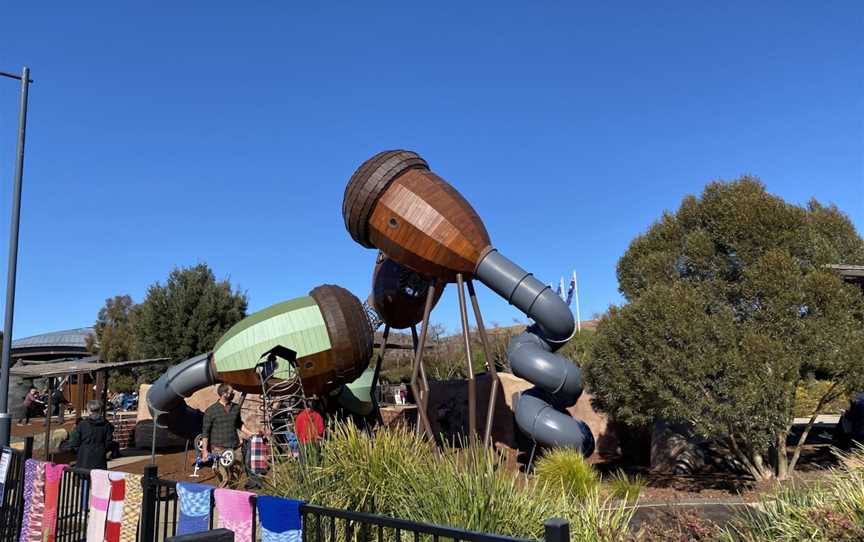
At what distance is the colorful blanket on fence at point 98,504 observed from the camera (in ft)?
15.7

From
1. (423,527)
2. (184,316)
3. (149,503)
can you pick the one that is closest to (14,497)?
(149,503)

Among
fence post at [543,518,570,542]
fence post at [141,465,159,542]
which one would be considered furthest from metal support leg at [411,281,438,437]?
fence post at [543,518,570,542]

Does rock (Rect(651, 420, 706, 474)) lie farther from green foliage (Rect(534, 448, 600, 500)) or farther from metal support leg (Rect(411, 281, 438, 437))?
metal support leg (Rect(411, 281, 438, 437))

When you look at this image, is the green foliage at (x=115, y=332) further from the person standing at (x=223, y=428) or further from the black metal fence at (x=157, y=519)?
the black metal fence at (x=157, y=519)

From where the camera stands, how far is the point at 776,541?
4453 millimetres

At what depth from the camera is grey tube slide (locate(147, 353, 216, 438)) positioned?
43.9 feet

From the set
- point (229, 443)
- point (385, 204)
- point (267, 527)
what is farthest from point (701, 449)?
point (267, 527)

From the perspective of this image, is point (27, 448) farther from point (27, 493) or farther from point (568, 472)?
point (568, 472)

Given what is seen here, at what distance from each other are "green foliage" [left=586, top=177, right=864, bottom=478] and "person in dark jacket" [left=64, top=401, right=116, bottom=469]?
26.5 ft

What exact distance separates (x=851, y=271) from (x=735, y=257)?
1.90 meters

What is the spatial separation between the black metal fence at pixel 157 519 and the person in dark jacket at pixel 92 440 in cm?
196

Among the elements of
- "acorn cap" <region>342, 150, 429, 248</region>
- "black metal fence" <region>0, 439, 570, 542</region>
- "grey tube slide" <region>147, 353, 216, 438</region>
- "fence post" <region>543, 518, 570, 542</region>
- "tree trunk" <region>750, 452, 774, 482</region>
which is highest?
"acorn cap" <region>342, 150, 429, 248</region>

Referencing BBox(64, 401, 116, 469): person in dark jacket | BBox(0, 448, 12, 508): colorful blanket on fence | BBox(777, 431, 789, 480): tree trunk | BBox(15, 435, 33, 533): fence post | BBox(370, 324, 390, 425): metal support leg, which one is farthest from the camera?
BBox(370, 324, 390, 425): metal support leg

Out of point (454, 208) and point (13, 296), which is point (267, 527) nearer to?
point (13, 296)
